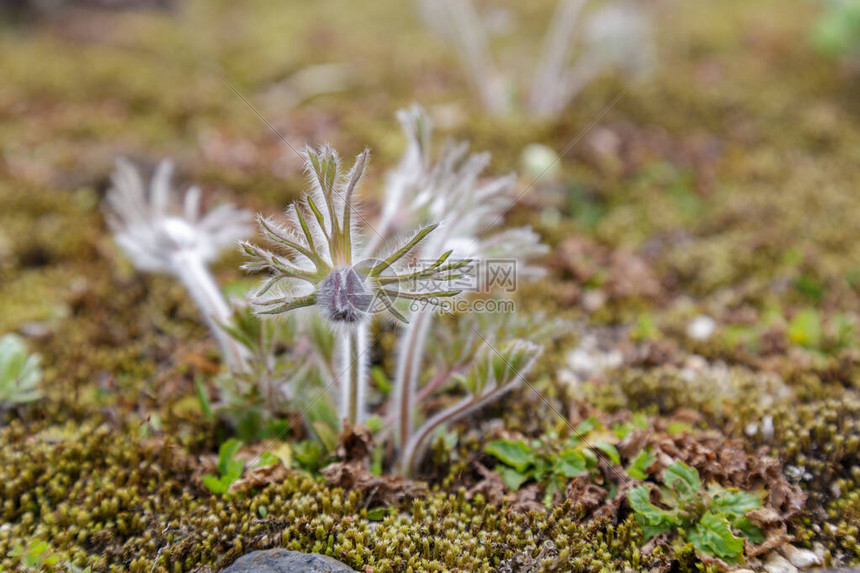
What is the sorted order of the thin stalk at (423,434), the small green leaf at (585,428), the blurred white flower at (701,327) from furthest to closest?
the blurred white flower at (701,327), the small green leaf at (585,428), the thin stalk at (423,434)

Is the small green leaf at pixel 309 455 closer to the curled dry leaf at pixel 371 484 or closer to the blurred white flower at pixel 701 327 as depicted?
the curled dry leaf at pixel 371 484

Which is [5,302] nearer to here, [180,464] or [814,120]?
[180,464]

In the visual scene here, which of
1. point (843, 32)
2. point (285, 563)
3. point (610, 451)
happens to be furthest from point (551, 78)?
point (285, 563)

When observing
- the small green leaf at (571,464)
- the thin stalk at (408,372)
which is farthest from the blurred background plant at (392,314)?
the small green leaf at (571,464)

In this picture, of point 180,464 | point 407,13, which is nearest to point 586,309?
point 180,464

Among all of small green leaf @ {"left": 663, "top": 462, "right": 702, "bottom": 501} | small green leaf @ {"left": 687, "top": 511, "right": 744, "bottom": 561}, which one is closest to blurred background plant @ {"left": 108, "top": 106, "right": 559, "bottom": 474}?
small green leaf @ {"left": 663, "top": 462, "right": 702, "bottom": 501}

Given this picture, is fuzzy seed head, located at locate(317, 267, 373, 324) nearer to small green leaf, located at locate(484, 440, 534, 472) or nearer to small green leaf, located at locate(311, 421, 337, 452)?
small green leaf, located at locate(311, 421, 337, 452)
